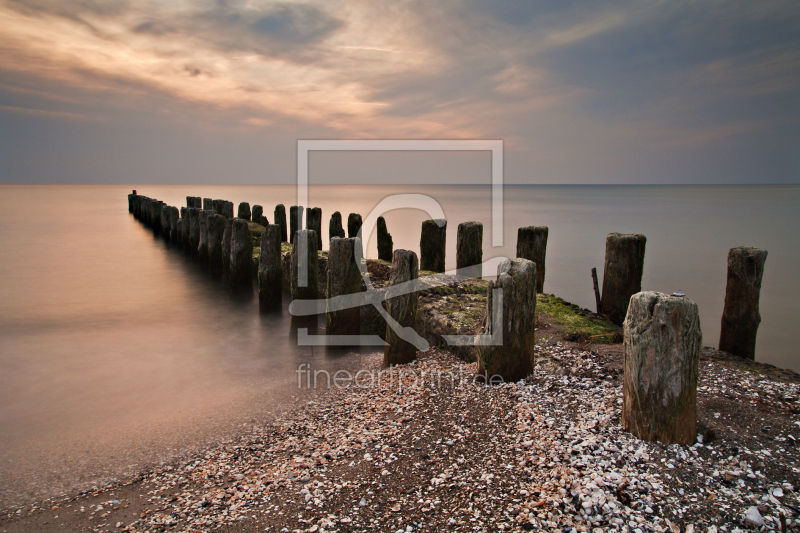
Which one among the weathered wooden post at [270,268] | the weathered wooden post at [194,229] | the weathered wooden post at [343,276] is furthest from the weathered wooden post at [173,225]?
the weathered wooden post at [343,276]

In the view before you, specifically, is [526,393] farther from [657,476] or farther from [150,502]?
[150,502]

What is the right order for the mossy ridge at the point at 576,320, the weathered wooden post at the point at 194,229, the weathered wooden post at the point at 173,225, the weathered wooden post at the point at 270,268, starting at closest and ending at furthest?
the mossy ridge at the point at 576,320
the weathered wooden post at the point at 270,268
the weathered wooden post at the point at 194,229
the weathered wooden post at the point at 173,225

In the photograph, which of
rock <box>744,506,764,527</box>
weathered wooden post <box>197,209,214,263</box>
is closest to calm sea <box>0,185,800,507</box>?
weathered wooden post <box>197,209,214,263</box>

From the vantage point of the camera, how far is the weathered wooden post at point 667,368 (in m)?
3.43

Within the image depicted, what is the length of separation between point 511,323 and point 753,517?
2400 millimetres

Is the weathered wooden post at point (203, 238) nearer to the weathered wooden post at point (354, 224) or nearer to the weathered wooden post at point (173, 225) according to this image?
the weathered wooden post at point (354, 224)

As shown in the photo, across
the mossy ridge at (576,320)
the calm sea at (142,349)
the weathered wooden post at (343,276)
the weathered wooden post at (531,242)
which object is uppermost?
the weathered wooden post at (531,242)

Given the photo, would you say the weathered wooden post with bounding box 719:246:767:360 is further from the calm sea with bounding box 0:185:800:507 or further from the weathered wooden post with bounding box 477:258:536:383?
the calm sea with bounding box 0:185:800:507

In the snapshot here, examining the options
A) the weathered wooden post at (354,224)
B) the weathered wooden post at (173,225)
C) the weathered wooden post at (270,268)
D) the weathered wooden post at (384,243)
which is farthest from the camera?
the weathered wooden post at (173,225)

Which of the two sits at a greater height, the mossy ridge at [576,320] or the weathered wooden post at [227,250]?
the weathered wooden post at [227,250]

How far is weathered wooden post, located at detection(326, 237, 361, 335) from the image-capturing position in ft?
23.5

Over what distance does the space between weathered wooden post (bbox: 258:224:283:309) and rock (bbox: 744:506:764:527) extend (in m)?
8.22

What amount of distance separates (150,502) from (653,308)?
4223 mm

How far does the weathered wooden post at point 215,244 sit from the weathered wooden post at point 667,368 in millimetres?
12195
